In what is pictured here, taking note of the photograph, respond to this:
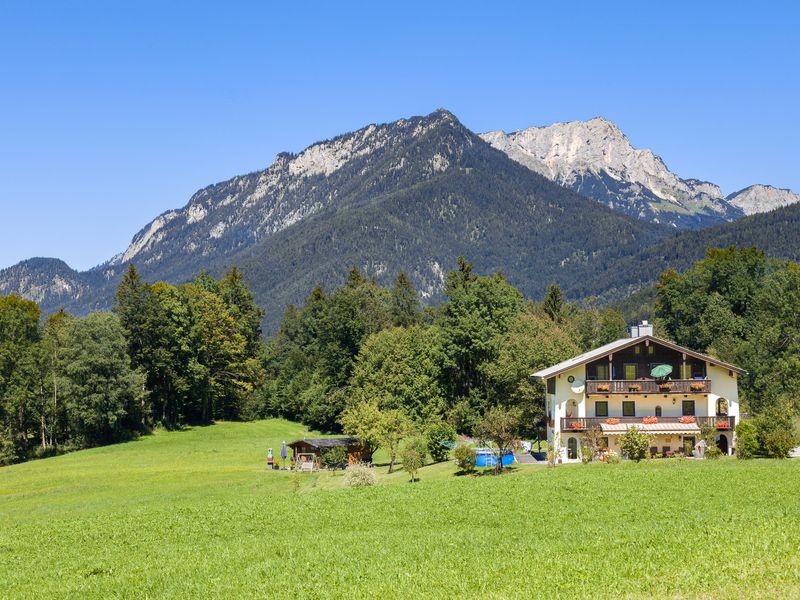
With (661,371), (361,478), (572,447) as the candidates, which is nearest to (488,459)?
(572,447)

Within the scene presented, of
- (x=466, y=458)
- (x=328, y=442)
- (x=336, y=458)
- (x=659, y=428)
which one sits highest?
(x=659, y=428)

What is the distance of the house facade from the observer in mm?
57750

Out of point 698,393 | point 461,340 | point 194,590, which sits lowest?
point 194,590

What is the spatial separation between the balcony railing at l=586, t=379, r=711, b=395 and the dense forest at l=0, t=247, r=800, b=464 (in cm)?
1061

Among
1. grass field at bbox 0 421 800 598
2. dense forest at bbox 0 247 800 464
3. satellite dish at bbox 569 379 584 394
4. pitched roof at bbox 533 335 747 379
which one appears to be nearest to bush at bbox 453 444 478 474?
grass field at bbox 0 421 800 598

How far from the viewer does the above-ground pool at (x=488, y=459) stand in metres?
53.1

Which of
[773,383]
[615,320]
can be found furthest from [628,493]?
[615,320]

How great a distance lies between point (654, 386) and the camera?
58.5 metres

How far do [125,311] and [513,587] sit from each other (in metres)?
74.0

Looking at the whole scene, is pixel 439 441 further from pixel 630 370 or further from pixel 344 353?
pixel 344 353

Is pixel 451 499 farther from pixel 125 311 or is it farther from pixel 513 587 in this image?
pixel 125 311

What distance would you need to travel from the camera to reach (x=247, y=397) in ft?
335

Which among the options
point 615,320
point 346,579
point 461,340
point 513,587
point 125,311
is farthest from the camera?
point 615,320

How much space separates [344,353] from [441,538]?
6798cm
